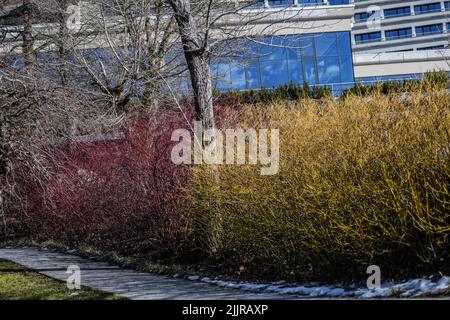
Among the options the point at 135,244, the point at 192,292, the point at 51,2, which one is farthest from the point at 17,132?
the point at 51,2

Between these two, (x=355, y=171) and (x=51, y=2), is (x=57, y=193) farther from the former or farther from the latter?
(x=355, y=171)

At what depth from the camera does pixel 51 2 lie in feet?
74.1

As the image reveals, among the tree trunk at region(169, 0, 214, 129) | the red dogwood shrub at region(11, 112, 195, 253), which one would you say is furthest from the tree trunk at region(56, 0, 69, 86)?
the tree trunk at region(169, 0, 214, 129)

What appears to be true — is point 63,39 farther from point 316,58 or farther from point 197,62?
point 316,58

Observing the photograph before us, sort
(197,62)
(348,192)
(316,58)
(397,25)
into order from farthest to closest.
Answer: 1. (397,25)
2. (316,58)
3. (197,62)
4. (348,192)

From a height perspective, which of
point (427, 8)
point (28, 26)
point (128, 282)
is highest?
point (427, 8)

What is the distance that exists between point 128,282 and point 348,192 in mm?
4534

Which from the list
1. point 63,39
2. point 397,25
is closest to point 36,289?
point 63,39

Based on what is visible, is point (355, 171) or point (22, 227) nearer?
point (355, 171)

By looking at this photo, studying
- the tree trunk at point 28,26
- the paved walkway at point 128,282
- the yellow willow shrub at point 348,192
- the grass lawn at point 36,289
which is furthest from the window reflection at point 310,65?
the grass lawn at point 36,289

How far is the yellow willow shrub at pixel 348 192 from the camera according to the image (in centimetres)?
891

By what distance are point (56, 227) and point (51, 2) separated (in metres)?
8.75

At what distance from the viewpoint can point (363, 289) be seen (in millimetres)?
8922
